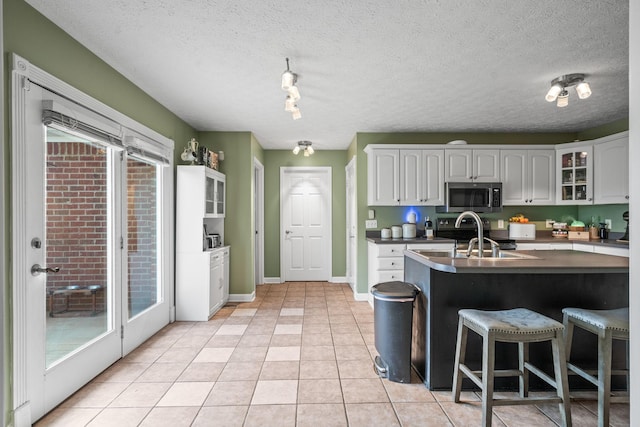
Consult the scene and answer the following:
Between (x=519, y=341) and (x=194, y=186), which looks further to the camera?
(x=194, y=186)

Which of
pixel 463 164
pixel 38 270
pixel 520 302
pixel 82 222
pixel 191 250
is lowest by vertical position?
pixel 520 302

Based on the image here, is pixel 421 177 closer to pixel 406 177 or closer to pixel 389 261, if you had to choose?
pixel 406 177

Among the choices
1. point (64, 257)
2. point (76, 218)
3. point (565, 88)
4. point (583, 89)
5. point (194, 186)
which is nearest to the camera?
point (64, 257)

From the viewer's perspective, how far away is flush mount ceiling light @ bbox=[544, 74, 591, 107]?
2.95 m

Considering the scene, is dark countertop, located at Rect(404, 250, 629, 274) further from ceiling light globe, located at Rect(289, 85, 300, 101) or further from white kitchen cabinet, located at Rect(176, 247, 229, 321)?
white kitchen cabinet, located at Rect(176, 247, 229, 321)

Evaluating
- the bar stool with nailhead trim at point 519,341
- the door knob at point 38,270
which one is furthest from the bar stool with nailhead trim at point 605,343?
the door knob at point 38,270

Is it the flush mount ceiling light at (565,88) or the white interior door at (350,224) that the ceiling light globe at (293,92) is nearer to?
the flush mount ceiling light at (565,88)

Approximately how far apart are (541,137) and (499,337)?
4311 millimetres

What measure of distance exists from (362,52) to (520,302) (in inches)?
81.8

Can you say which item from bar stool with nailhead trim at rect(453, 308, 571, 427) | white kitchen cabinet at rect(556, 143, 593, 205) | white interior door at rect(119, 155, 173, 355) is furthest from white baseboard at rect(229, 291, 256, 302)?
white kitchen cabinet at rect(556, 143, 593, 205)

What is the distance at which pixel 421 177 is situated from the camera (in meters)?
4.84

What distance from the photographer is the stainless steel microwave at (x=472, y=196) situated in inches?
189

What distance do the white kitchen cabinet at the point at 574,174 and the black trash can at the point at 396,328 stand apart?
3477 millimetres

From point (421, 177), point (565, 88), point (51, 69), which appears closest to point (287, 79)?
point (51, 69)
